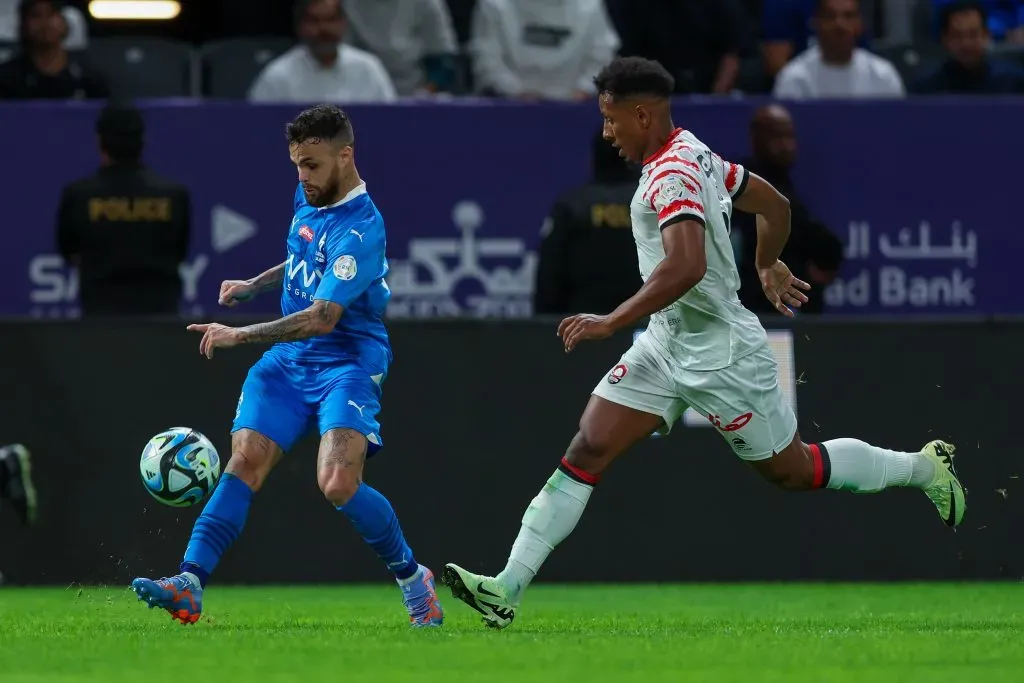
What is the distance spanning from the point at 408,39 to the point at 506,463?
4136mm

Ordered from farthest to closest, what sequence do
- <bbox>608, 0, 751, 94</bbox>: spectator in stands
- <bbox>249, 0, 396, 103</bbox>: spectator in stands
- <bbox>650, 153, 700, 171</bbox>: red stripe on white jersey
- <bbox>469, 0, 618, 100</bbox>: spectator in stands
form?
<bbox>608, 0, 751, 94</bbox>: spectator in stands
<bbox>469, 0, 618, 100</bbox>: spectator in stands
<bbox>249, 0, 396, 103</bbox>: spectator in stands
<bbox>650, 153, 700, 171</bbox>: red stripe on white jersey

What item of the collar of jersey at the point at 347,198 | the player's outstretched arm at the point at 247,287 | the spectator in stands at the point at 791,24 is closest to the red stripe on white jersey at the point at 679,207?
the collar of jersey at the point at 347,198

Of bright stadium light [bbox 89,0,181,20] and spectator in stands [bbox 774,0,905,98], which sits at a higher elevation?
bright stadium light [bbox 89,0,181,20]

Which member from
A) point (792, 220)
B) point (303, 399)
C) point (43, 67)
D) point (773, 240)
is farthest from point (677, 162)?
point (43, 67)

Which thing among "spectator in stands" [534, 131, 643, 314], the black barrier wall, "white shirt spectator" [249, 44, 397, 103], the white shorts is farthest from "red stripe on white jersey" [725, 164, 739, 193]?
"white shirt spectator" [249, 44, 397, 103]

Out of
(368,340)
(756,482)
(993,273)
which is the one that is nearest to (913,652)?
(368,340)

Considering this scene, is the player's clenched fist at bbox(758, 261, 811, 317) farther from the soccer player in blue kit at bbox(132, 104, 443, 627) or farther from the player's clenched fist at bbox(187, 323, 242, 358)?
the player's clenched fist at bbox(187, 323, 242, 358)

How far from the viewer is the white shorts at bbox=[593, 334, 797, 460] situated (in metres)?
7.75

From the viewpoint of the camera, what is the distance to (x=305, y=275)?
788 centimetres

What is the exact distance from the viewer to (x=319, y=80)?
1284cm

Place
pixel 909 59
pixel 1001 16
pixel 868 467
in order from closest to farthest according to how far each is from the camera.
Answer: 1. pixel 868 467
2. pixel 909 59
3. pixel 1001 16

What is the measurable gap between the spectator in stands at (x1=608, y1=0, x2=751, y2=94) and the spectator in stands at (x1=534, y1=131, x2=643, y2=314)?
2468mm

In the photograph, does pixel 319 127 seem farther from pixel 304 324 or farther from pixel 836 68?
pixel 836 68

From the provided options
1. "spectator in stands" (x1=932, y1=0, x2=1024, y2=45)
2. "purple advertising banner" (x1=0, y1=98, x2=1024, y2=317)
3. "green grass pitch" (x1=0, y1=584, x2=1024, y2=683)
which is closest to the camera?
"green grass pitch" (x1=0, y1=584, x2=1024, y2=683)
